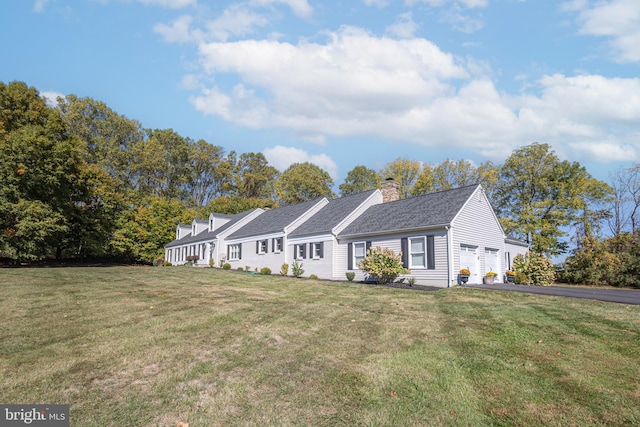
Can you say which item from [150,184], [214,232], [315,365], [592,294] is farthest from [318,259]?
[150,184]

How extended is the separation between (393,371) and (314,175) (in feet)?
165

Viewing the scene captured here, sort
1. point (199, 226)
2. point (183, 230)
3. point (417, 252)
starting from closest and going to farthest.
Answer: point (417, 252)
point (199, 226)
point (183, 230)

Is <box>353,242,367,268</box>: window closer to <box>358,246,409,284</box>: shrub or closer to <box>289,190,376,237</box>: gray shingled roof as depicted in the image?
<box>289,190,376,237</box>: gray shingled roof

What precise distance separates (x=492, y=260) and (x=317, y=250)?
10.6 m

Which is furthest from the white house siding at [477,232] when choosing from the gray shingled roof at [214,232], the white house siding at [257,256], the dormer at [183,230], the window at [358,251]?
the dormer at [183,230]

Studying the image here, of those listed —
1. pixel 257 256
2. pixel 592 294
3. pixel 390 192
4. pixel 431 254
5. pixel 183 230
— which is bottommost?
pixel 592 294

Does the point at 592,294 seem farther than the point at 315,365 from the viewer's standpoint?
Yes

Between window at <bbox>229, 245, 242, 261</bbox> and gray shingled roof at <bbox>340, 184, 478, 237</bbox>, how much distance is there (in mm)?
13091

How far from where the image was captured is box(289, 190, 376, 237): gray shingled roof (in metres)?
24.7

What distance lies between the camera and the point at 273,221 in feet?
104

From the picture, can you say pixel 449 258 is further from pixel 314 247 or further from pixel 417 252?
pixel 314 247

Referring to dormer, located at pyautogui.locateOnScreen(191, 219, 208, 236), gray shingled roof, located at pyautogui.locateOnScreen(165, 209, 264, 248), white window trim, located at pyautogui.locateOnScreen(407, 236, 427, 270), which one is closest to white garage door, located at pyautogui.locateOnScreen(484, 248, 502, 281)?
white window trim, located at pyautogui.locateOnScreen(407, 236, 427, 270)

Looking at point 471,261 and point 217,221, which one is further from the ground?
point 217,221

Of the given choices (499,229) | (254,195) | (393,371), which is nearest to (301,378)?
(393,371)
